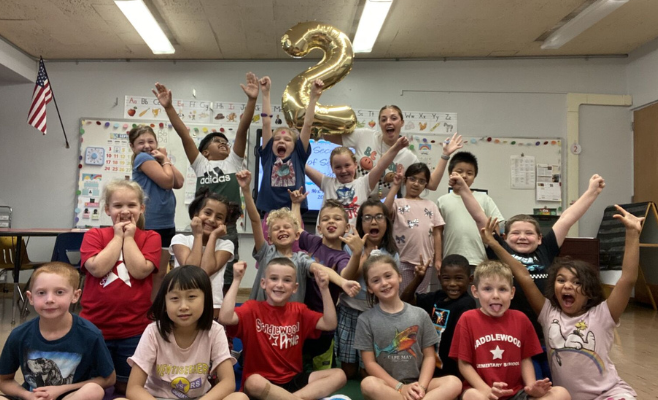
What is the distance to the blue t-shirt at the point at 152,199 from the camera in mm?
2775

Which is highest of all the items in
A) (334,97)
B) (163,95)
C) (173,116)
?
(334,97)

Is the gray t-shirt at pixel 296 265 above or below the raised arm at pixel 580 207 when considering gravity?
below

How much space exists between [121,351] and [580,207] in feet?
7.53

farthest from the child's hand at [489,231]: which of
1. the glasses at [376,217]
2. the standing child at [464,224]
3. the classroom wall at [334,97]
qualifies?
the classroom wall at [334,97]

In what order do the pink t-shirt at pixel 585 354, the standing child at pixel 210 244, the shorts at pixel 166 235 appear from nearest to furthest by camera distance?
the pink t-shirt at pixel 585 354 < the standing child at pixel 210 244 < the shorts at pixel 166 235

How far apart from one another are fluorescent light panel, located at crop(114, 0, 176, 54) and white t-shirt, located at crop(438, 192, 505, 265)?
3.38 meters

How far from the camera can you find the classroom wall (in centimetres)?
570

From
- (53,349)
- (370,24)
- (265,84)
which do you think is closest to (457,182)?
(265,84)

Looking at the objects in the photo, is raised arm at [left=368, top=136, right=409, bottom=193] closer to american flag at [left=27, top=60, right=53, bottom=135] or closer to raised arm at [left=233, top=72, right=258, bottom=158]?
raised arm at [left=233, top=72, right=258, bottom=158]

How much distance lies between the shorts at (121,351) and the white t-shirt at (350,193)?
55.3 inches

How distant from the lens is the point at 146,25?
4816 millimetres

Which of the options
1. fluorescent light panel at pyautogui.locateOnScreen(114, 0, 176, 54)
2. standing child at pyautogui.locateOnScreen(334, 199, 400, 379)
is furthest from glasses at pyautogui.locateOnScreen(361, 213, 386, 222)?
fluorescent light panel at pyautogui.locateOnScreen(114, 0, 176, 54)

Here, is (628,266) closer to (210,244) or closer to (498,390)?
(498,390)

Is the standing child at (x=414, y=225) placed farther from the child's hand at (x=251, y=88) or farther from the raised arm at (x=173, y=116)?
the raised arm at (x=173, y=116)
